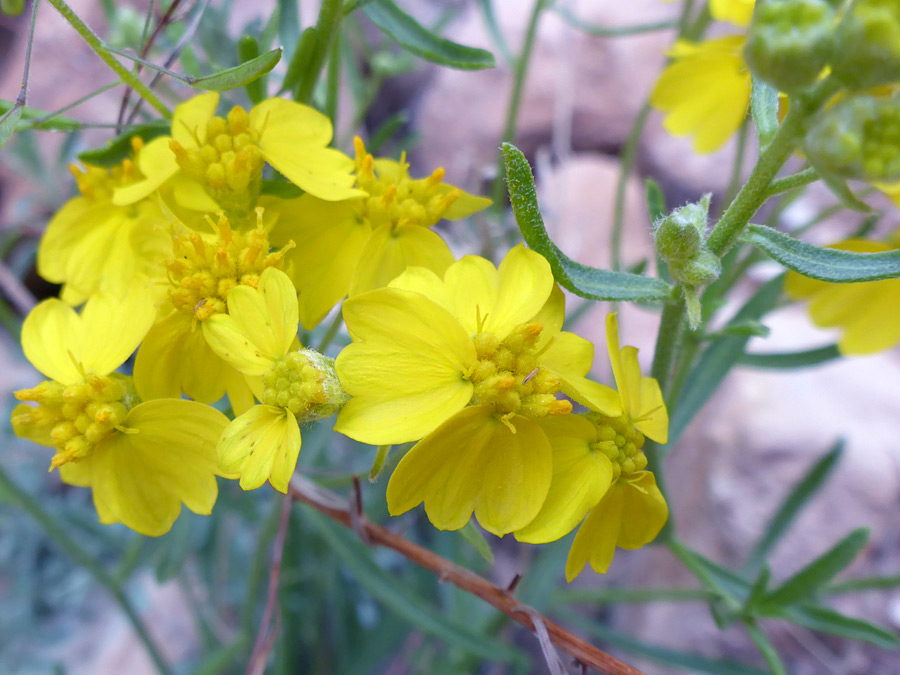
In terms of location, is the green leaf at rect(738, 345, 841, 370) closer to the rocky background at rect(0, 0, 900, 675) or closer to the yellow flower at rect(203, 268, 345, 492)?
the rocky background at rect(0, 0, 900, 675)

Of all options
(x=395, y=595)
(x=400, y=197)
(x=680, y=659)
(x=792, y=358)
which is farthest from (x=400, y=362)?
(x=680, y=659)

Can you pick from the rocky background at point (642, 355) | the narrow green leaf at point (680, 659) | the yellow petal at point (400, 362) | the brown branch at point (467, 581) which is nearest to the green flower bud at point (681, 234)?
the yellow petal at point (400, 362)

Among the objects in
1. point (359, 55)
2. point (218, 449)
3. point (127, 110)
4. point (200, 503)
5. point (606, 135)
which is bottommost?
point (606, 135)

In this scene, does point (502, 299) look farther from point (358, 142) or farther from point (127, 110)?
point (127, 110)

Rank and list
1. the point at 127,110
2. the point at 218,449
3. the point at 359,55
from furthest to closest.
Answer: the point at 359,55, the point at 127,110, the point at 218,449

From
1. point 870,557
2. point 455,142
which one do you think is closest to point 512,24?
point 455,142

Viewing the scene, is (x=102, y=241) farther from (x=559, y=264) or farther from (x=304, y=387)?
(x=559, y=264)

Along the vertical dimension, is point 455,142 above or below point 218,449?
below
